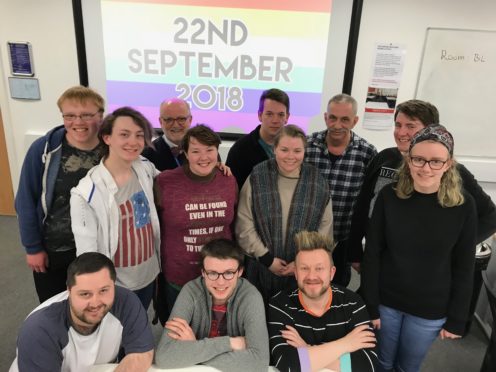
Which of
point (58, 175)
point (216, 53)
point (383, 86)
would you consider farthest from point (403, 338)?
point (216, 53)

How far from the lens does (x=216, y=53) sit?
11.5 feet

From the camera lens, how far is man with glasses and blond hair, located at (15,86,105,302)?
5.62 ft

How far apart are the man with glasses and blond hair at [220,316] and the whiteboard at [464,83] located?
112 inches

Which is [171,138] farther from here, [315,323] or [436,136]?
[436,136]

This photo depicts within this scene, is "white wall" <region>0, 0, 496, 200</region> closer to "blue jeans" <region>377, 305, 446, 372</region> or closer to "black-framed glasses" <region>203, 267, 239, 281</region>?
"blue jeans" <region>377, 305, 446, 372</region>

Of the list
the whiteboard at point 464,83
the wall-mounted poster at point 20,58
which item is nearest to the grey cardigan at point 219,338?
the whiteboard at point 464,83

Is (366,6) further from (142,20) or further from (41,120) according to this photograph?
(41,120)

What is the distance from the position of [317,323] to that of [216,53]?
2.76 m

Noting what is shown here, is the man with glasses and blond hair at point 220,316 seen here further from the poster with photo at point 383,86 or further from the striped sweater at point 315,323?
the poster with photo at point 383,86

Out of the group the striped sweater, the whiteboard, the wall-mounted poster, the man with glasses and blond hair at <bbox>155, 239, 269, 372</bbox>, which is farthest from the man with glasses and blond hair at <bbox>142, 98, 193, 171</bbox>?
the whiteboard

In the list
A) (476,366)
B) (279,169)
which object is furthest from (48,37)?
(476,366)

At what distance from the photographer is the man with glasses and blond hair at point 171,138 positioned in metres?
2.22

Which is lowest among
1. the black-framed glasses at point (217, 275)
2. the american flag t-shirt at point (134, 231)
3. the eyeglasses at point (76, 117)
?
the black-framed glasses at point (217, 275)

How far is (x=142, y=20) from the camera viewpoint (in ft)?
11.2
